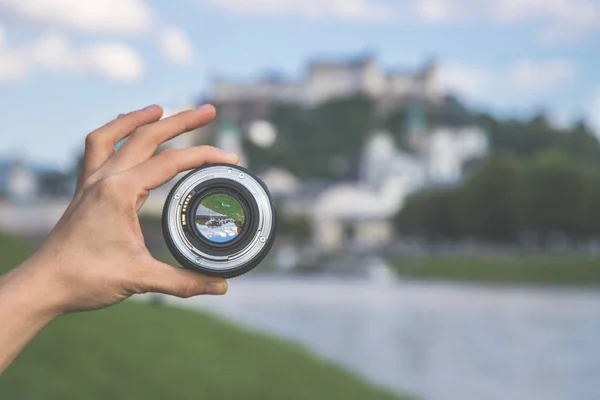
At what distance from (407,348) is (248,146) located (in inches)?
1654

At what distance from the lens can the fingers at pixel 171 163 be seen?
0.81 meters

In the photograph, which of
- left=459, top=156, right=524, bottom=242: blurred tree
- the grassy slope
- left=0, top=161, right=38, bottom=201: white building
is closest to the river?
left=459, top=156, right=524, bottom=242: blurred tree

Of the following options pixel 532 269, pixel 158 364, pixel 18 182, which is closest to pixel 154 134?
pixel 158 364

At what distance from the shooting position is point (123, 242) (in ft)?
2.64

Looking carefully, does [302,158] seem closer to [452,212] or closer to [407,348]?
[452,212]

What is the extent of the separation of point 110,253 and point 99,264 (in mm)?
11

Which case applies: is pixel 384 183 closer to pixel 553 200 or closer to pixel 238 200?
pixel 553 200

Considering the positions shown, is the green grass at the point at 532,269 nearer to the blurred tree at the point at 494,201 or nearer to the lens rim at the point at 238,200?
the blurred tree at the point at 494,201

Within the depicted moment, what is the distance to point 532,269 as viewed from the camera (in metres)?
34.7

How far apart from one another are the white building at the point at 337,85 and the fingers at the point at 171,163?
67.2 meters

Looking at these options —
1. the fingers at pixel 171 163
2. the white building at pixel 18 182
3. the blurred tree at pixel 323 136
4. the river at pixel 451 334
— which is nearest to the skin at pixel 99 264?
the fingers at pixel 171 163

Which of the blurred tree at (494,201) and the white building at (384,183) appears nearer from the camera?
the blurred tree at (494,201)

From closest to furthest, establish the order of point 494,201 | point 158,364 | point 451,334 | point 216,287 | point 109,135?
point 216,287
point 109,135
point 158,364
point 451,334
point 494,201

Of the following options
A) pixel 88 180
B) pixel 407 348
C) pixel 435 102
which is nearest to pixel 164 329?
pixel 88 180
